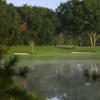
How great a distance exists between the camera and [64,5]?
5853cm

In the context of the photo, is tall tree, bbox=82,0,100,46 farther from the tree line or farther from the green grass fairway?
the green grass fairway

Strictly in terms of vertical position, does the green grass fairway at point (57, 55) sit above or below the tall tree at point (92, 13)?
below

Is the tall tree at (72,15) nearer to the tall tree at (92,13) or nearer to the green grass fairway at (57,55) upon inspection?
the tall tree at (92,13)

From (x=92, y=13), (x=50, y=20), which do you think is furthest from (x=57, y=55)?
(x=50, y=20)

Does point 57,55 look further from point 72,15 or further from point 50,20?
point 50,20

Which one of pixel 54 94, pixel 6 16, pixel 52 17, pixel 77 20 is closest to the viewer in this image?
pixel 54 94

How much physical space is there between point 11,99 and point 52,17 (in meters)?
54.7

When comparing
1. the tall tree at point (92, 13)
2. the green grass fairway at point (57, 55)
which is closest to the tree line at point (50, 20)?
the tall tree at point (92, 13)

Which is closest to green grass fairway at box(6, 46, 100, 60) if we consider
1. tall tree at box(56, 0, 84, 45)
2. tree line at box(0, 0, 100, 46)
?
tree line at box(0, 0, 100, 46)

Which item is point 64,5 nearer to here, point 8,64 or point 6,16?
point 6,16

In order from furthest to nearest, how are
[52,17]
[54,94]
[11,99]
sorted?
[52,17], [54,94], [11,99]

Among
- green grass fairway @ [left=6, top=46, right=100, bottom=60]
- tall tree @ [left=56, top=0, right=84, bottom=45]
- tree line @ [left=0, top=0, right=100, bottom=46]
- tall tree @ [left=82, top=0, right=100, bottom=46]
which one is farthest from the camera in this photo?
tall tree @ [left=56, top=0, right=84, bottom=45]

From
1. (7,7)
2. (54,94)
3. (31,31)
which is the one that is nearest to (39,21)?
(31,31)

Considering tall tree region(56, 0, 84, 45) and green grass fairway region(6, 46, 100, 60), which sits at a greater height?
tall tree region(56, 0, 84, 45)
